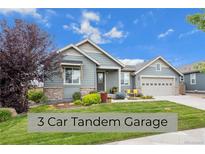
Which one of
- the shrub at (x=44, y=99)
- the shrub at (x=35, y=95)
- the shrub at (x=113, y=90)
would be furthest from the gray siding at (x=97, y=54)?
the shrub at (x=44, y=99)

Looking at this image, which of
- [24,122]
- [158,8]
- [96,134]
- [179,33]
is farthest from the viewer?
[24,122]

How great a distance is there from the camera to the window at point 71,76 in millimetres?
16180

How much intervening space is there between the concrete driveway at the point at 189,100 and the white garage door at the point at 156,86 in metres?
0.31

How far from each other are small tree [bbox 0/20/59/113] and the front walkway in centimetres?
666

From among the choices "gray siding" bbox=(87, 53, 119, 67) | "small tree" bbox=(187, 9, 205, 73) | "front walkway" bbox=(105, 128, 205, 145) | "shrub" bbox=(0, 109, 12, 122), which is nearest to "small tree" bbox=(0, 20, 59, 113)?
"shrub" bbox=(0, 109, 12, 122)

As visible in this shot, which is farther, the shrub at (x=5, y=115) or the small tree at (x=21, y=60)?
the small tree at (x=21, y=60)

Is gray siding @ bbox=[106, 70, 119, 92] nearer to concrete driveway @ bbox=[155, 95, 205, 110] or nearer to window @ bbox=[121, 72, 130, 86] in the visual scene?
window @ bbox=[121, 72, 130, 86]

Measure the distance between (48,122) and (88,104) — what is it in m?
3.52

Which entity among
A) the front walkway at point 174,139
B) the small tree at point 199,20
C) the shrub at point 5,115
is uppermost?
the small tree at point 199,20

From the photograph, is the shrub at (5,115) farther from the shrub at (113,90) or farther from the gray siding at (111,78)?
the gray siding at (111,78)

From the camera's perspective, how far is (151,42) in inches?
371

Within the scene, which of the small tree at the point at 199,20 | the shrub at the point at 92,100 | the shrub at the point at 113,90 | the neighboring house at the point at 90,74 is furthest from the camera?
the shrub at the point at 113,90
